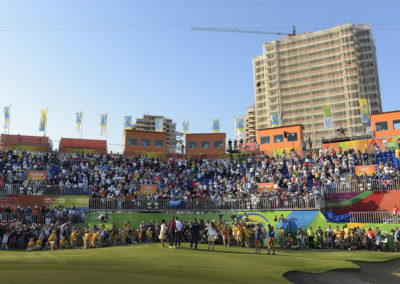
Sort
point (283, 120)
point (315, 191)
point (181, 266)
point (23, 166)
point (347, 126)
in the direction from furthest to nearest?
1. point (283, 120)
2. point (347, 126)
3. point (23, 166)
4. point (315, 191)
5. point (181, 266)

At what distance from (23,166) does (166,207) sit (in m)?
16.7

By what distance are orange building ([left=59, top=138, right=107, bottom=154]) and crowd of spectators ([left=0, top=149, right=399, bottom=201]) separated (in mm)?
4679

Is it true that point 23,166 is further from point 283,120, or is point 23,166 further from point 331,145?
point 283,120

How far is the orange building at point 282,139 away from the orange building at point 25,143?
31134mm

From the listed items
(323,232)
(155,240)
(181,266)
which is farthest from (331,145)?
(181,266)

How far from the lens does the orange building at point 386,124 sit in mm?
44094

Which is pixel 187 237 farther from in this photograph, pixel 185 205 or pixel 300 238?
pixel 300 238

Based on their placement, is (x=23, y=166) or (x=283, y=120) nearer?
(x=23, y=166)

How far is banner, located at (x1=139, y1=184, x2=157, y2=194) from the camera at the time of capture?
37.0 meters

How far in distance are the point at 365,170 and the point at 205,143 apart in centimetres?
2615

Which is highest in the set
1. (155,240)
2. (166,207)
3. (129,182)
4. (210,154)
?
(210,154)

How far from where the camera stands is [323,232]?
26.5 metres

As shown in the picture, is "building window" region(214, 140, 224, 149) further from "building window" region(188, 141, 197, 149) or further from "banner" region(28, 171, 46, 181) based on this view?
"banner" region(28, 171, 46, 181)

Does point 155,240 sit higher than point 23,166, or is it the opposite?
point 23,166
